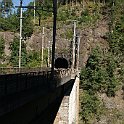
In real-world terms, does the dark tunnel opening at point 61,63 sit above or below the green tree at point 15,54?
below

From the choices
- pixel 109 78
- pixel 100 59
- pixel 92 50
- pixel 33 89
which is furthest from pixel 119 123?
pixel 33 89

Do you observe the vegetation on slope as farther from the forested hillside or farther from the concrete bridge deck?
the concrete bridge deck

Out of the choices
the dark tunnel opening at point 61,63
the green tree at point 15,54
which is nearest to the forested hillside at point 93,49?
the green tree at point 15,54

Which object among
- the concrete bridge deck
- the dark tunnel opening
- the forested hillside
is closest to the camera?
the concrete bridge deck

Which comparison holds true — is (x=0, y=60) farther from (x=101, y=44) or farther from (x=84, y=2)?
(x=84, y=2)

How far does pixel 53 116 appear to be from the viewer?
4844cm

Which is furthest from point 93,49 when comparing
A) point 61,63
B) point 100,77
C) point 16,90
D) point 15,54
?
point 16,90

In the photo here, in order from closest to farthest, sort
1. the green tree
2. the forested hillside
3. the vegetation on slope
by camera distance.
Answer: the vegetation on slope < the forested hillside < the green tree

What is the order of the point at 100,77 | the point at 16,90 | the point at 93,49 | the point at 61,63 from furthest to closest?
the point at 61,63 < the point at 93,49 < the point at 100,77 < the point at 16,90

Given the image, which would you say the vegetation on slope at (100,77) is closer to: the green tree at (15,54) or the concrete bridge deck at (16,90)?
the green tree at (15,54)

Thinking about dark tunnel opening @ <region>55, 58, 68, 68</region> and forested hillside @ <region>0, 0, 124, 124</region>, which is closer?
forested hillside @ <region>0, 0, 124, 124</region>

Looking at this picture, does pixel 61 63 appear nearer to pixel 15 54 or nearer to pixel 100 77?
pixel 15 54

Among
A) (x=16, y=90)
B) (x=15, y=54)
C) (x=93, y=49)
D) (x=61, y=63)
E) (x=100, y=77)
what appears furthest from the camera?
(x=61, y=63)

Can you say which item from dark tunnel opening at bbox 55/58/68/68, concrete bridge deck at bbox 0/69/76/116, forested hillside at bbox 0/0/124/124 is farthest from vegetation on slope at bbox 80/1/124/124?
concrete bridge deck at bbox 0/69/76/116
